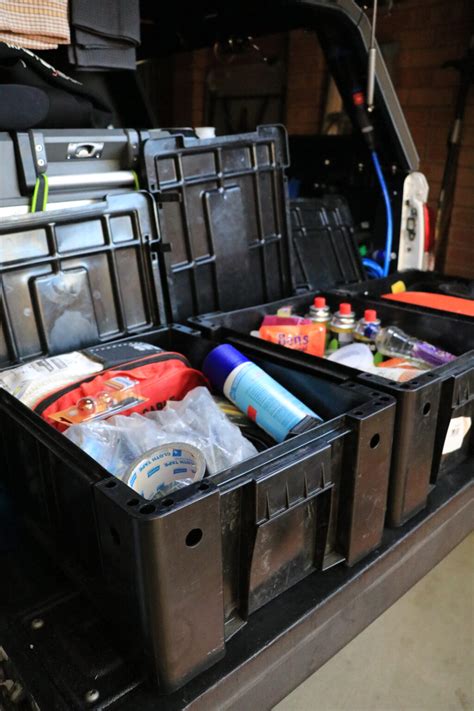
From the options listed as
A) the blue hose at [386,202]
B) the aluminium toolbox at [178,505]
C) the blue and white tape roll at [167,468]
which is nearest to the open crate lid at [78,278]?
the aluminium toolbox at [178,505]

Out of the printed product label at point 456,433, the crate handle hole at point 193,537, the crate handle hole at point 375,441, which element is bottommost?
the printed product label at point 456,433

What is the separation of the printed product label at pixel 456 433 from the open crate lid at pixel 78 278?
25.2 inches

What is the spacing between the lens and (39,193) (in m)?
1.05

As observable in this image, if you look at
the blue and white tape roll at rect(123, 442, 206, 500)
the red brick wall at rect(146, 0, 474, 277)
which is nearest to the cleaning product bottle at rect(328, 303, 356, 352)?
the blue and white tape roll at rect(123, 442, 206, 500)

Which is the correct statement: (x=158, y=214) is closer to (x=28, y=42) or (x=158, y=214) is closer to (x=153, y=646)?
(x=28, y=42)

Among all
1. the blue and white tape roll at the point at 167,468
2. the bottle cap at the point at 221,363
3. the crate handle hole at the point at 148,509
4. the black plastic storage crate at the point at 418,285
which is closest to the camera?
the crate handle hole at the point at 148,509

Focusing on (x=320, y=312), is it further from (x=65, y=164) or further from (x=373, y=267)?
(x=373, y=267)

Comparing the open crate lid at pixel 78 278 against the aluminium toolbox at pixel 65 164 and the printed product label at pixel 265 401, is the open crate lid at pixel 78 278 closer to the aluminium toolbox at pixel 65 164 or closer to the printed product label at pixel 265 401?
the aluminium toolbox at pixel 65 164

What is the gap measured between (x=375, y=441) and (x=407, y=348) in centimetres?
50

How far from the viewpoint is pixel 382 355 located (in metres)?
1.21

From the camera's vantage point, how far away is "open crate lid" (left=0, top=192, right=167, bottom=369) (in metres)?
1.01

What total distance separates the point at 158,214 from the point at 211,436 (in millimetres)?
584

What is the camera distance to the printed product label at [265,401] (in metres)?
0.84

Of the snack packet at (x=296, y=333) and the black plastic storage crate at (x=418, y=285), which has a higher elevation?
the snack packet at (x=296, y=333)
